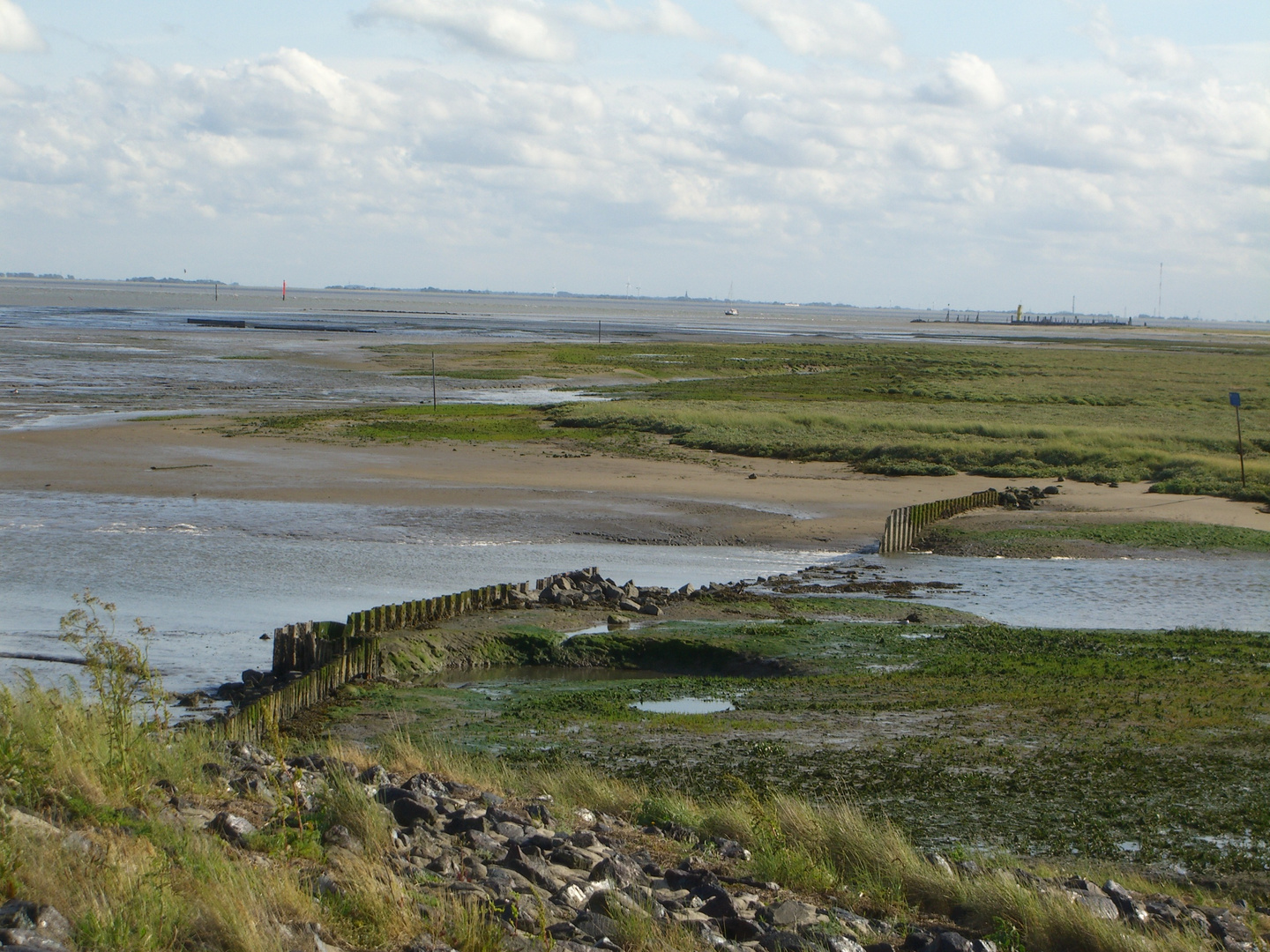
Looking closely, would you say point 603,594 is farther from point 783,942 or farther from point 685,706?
point 783,942

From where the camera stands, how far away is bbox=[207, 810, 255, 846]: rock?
7105 mm

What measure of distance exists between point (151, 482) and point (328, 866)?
2384 cm

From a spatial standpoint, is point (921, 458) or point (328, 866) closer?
point (328, 866)

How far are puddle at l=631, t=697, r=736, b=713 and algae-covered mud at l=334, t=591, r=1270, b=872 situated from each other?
0.15 feet

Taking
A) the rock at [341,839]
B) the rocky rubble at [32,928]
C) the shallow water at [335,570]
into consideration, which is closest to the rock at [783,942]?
the rock at [341,839]

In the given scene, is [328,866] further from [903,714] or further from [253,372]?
[253,372]

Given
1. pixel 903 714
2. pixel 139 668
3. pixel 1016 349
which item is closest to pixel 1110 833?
pixel 903 714

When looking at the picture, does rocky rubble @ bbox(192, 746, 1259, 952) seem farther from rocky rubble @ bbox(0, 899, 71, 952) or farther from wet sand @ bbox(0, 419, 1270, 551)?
wet sand @ bbox(0, 419, 1270, 551)

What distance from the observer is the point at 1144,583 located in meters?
21.6

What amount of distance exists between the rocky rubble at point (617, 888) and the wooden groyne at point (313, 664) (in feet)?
9.33

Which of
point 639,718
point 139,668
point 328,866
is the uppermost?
point 139,668

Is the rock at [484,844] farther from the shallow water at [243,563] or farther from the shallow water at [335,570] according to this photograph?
the shallow water at [335,570]

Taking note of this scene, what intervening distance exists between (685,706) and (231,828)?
24.4 ft

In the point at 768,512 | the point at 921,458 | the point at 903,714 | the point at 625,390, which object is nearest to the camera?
the point at 903,714
